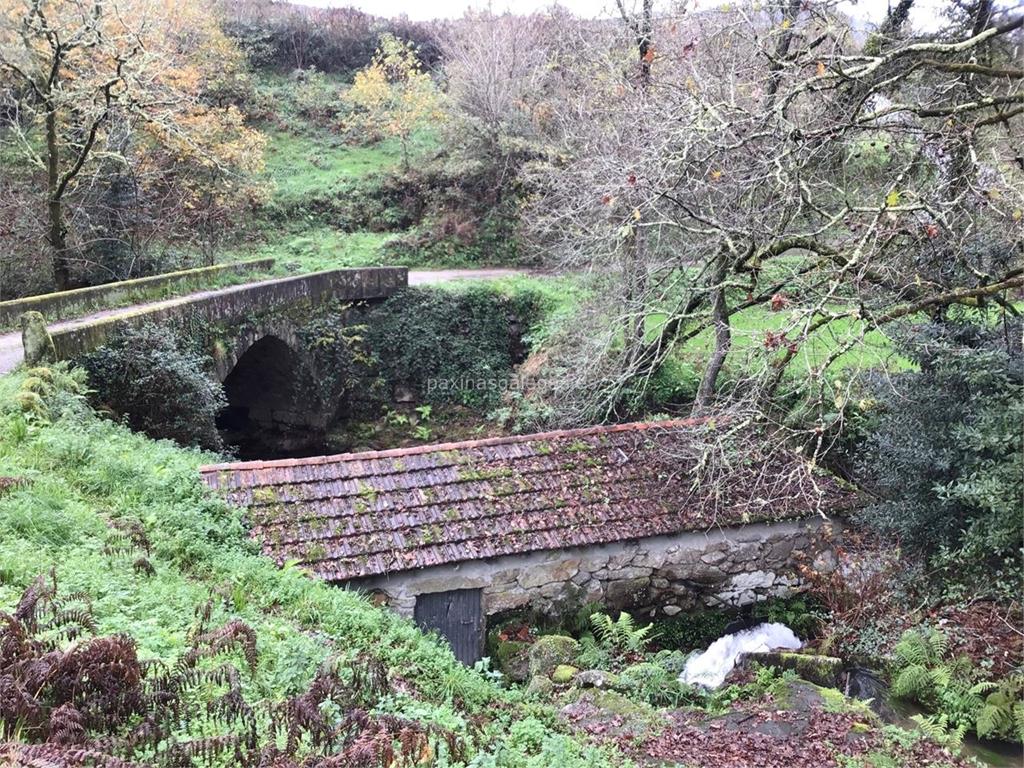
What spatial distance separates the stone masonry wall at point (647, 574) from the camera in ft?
24.1

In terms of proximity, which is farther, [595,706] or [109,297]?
[109,297]

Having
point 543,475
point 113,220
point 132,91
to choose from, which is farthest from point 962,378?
point 113,220

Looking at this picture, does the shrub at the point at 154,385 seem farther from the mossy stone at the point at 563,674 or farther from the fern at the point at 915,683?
the fern at the point at 915,683

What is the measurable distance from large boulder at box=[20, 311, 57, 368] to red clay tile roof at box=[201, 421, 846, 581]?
11.2ft

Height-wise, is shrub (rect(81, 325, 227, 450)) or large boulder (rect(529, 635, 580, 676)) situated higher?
shrub (rect(81, 325, 227, 450))

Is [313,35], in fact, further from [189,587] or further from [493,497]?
[189,587]

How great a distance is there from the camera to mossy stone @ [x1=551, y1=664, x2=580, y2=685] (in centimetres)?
670

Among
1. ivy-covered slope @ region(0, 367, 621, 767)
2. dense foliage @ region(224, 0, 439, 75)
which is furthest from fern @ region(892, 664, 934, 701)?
dense foliage @ region(224, 0, 439, 75)

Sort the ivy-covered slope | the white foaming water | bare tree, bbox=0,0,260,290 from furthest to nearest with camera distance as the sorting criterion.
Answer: bare tree, bbox=0,0,260,290, the white foaming water, the ivy-covered slope

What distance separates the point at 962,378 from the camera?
718 centimetres

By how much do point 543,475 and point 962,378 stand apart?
444cm

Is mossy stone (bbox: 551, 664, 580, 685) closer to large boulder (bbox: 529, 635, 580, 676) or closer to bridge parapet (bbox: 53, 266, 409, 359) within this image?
large boulder (bbox: 529, 635, 580, 676)

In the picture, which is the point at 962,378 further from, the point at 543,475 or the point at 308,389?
the point at 308,389

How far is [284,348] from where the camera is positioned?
16844mm
